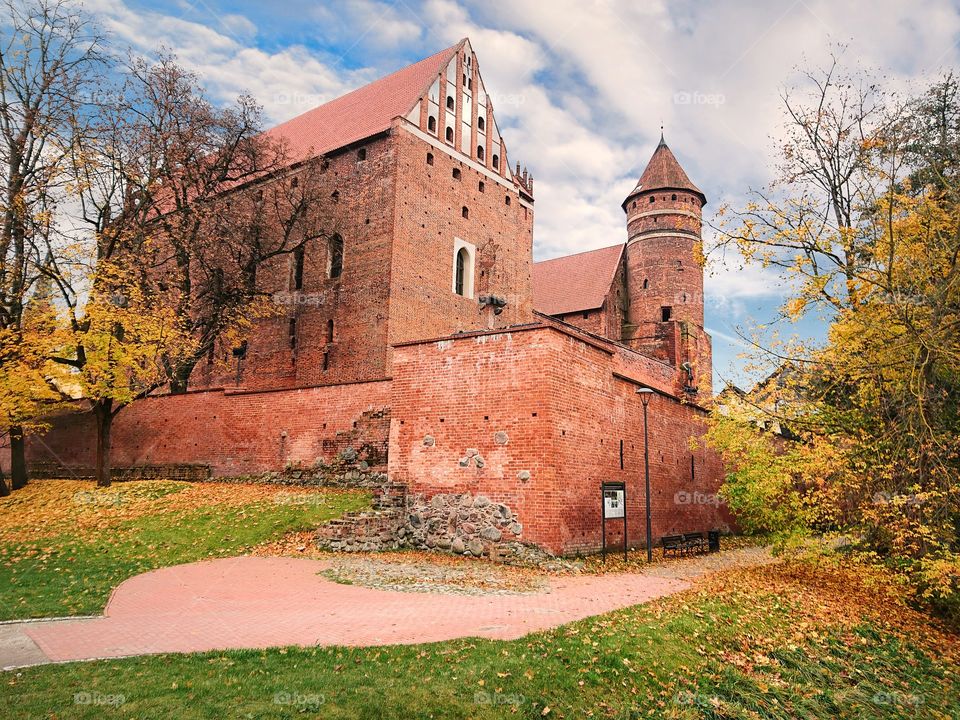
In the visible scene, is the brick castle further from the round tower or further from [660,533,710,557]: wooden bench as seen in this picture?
[660,533,710,557]: wooden bench

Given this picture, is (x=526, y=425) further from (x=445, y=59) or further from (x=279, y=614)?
(x=445, y=59)

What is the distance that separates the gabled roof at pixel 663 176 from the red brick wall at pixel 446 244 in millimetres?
7515

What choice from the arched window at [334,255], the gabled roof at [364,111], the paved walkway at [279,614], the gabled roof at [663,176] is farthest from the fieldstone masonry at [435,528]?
the gabled roof at [663,176]

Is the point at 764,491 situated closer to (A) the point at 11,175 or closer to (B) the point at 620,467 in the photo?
(B) the point at 620,467

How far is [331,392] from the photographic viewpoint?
17672 millimetres

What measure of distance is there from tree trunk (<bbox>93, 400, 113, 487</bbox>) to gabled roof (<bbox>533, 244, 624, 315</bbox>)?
20.1m

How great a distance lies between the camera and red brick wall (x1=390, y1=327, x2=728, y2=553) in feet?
40.1

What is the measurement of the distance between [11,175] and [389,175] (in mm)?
10346

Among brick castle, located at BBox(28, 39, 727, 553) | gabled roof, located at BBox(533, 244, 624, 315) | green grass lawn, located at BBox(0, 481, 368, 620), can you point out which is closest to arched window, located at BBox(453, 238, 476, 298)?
brick castle, located at BBox(28, 39, 727, 553)

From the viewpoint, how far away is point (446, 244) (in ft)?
77.6

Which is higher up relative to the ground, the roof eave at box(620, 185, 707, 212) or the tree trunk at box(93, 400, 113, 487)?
the roof eave at box(620, 185, 707, 212)

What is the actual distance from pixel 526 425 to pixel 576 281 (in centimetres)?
2363

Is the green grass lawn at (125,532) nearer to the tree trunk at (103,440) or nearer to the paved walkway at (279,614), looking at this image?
the tree trunk at (103,440)

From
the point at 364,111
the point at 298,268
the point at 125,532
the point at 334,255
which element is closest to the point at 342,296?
the point at 334,255
